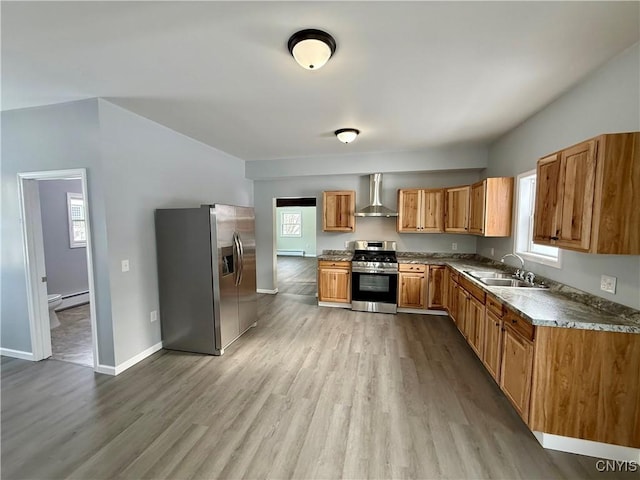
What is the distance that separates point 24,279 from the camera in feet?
9.92

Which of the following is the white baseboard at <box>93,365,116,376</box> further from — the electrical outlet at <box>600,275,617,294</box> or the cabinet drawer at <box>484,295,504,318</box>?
the electrical outlet at <box>600,275,617,294</box>

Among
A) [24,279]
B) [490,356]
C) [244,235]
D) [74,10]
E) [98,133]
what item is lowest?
[490,356]

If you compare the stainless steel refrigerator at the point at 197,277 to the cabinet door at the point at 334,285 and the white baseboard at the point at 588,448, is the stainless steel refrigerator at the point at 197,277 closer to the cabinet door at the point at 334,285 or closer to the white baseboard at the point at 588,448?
the cabinet door at the point at 334,285

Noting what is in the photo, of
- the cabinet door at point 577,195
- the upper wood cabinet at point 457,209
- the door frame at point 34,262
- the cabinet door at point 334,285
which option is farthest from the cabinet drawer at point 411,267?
the door frame at point 34,262

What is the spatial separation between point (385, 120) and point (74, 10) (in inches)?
109

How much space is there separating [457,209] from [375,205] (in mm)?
1381

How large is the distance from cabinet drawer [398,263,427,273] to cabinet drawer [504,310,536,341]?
7.15 feet

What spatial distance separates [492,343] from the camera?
2.56m

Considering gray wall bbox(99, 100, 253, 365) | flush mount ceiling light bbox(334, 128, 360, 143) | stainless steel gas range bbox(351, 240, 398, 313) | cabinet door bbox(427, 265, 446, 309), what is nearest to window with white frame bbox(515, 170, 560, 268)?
cabinet door bbox(427, 265, 446, 309)

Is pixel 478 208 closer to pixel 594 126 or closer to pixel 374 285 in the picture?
pixel 594 126

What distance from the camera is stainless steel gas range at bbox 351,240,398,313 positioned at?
457 cm

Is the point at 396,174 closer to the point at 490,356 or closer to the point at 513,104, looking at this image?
the point at 513,104

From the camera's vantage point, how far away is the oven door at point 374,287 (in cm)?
457

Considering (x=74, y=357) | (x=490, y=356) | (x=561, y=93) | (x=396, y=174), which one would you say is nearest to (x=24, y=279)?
(x=74, y=357)
